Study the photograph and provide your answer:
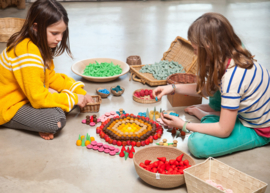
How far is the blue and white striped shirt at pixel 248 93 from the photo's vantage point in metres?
1.74

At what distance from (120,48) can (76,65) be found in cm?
112

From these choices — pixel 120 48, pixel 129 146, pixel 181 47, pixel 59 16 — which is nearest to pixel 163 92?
pixel 129 146

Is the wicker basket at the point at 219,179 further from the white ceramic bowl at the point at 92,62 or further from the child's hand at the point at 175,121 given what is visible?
the white ceramic bowl at the point at 92,62

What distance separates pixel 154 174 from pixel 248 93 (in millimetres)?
737

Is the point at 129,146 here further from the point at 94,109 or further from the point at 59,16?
the point at 59,16

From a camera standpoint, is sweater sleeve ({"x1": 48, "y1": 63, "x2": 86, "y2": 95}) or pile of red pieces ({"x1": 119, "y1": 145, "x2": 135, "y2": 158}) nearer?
pile of red pieces ({"x1": 119, "y1": 145, "x2": 135, "y2": 158})

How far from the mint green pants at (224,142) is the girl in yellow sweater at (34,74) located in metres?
0.97

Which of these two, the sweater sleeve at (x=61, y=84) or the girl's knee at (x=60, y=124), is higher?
the sweater sleeve at (x=61, y=84)

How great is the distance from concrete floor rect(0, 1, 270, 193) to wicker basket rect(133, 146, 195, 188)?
0.29ft

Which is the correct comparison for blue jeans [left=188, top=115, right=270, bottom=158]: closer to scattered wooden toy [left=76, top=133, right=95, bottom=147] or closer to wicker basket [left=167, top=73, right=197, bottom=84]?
scattered wooden toy [left=76, top=133, right=95, bottom=147]

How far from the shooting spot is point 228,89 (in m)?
1.74

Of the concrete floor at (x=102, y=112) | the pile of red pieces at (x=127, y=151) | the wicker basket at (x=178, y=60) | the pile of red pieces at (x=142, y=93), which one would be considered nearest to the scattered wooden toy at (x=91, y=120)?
the concrete floor at (x=102, y=112)

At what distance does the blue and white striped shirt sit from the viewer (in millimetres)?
1735

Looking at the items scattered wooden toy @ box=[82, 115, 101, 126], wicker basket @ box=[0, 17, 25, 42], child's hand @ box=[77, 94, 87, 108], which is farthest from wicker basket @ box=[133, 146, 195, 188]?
wicker basket @ box=[0, 17, 25, 42]
